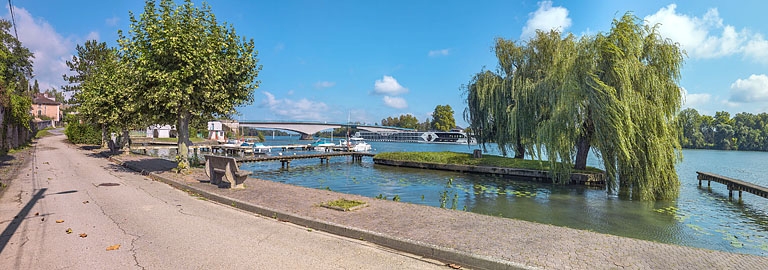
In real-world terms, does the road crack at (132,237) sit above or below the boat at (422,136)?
below

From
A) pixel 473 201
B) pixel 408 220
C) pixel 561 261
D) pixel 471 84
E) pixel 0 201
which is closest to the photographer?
pixel 561 261

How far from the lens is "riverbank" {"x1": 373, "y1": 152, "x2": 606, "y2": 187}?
22.5 m

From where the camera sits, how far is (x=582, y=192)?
19938mm

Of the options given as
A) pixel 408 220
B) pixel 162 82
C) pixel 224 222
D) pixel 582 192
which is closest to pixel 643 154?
pixel 582 192

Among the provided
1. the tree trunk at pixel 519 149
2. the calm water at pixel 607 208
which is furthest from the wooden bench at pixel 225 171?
the tree trunk at pixel 519 149

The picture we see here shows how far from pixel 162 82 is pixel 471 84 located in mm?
23807

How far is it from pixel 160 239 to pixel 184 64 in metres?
10.7

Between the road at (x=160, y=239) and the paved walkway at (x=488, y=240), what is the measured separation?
334 millimetres

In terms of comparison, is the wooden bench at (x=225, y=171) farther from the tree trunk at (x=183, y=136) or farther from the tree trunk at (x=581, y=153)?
the tree trunk at (x=581, y=153)

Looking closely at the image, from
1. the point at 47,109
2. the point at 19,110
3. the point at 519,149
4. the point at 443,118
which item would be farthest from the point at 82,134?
the point at 443,118

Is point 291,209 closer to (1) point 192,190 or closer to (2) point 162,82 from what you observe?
(1) point 192,190

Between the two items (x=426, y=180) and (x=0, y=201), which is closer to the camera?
(x=0, y=201)

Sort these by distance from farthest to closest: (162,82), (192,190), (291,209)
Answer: (162,82) → (192,190) → (291,209)

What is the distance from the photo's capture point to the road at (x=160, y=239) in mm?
5375
